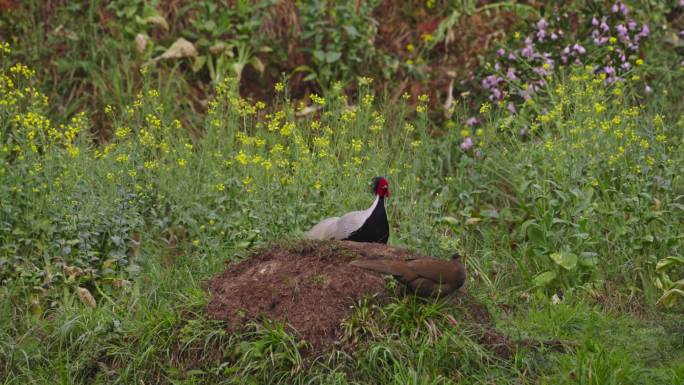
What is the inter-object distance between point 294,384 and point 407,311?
25.2 inches

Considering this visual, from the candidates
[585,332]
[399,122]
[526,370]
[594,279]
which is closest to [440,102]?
[399,122]

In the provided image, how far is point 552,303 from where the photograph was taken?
607 cm

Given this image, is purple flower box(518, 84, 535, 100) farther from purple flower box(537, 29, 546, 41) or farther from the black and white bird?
the black and white bird

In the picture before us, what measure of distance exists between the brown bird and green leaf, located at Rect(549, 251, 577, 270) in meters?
1.22

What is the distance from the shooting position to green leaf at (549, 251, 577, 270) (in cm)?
622

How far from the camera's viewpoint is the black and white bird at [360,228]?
6.06m

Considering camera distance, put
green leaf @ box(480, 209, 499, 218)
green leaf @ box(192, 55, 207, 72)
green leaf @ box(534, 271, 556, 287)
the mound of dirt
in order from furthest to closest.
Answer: green leaf @ box(192, 55, 207, 72), green leaf @ box(480, 209, 499, 218), green leaf @ box(534, 271, 556, 287), the mound of dirt

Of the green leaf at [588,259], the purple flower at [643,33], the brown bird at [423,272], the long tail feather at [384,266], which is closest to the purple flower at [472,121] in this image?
the purple flower at [643,33]

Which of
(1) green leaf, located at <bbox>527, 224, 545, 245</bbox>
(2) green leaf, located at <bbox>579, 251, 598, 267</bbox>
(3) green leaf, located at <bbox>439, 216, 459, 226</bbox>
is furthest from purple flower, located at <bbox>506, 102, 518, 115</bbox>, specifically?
(2) green leaf, located at <bbox>579, 251, 598, 267</bbox>

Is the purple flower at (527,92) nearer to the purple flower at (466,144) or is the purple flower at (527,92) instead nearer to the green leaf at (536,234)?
the purple flower at (466,144)

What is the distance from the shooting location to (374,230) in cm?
607

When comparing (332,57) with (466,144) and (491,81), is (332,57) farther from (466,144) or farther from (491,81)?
(466,144)

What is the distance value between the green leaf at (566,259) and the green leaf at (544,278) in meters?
0.10

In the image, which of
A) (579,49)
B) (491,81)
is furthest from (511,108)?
(579,49)
